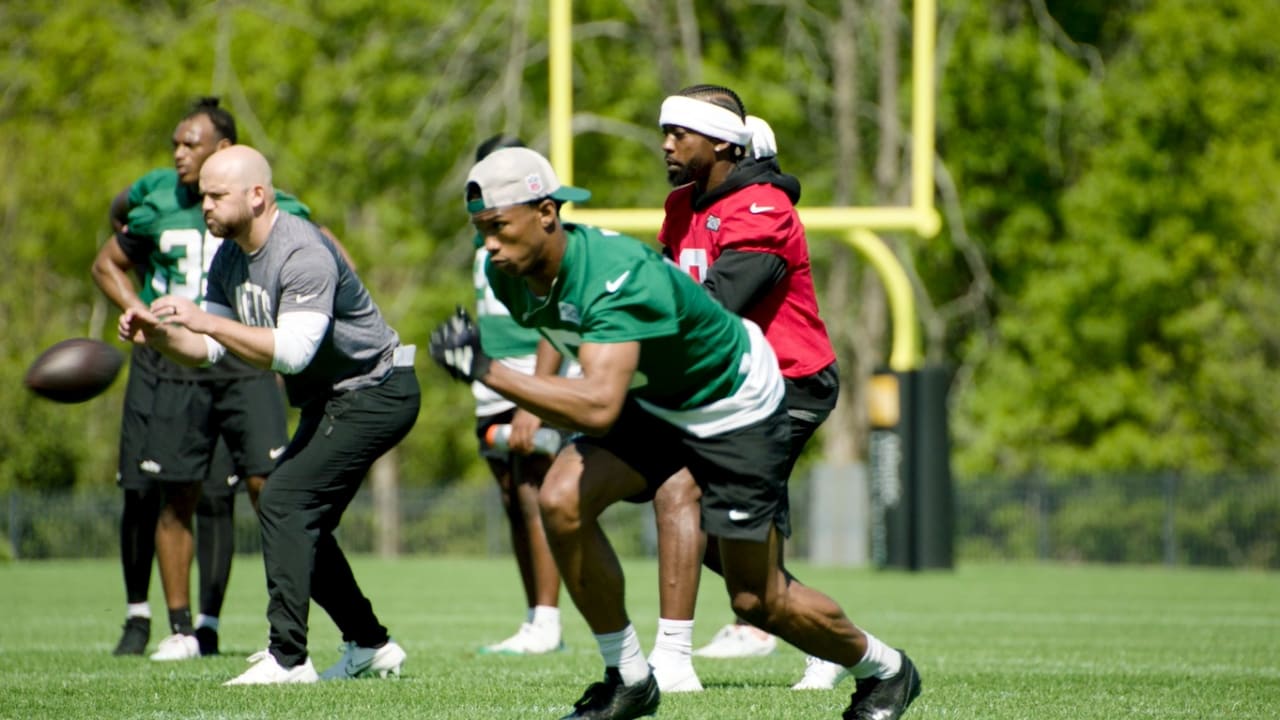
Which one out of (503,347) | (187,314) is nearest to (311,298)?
(187,314)

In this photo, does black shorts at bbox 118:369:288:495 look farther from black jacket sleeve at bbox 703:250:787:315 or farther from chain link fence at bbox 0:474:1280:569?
chain link fence at bbox 0:474:1280:569

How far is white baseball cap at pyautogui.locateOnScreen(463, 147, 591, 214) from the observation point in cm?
502

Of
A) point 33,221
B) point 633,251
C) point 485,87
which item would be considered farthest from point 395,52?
point 633,251

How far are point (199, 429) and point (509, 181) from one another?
3.40 meters

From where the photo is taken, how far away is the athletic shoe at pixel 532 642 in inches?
324

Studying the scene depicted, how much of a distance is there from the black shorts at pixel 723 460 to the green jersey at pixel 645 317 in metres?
0.10

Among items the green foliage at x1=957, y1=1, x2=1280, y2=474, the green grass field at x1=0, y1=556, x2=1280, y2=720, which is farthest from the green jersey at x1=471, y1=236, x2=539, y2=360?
the green foliage at x1=957, y1=1, x2=1280, y2=474

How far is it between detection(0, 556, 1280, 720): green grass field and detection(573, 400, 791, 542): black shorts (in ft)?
2.57

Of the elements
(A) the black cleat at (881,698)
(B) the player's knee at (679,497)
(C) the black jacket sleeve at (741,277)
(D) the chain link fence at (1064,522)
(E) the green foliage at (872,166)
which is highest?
(E) the green foliage at (872,166)

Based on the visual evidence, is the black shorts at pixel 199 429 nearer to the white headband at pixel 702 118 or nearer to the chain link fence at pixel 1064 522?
the white headband at pixel 702 118

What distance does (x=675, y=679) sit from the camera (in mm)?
6332

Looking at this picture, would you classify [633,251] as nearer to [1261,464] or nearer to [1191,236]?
[1261,464]

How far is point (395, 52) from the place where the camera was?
2789cm

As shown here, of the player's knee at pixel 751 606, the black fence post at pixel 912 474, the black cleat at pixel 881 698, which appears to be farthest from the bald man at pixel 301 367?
the black fence post at pixel 912 474
